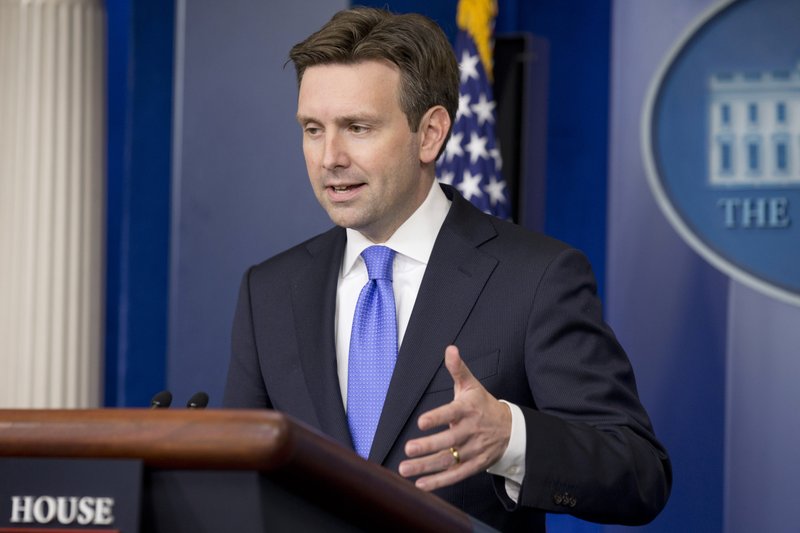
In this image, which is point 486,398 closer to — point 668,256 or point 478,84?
point 668,256

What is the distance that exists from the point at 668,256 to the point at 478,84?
53.9 inches

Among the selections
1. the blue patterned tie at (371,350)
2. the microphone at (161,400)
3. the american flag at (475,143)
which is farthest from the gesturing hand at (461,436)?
the american flag at (475,143)

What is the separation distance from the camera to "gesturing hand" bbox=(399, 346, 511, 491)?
4.97 ft

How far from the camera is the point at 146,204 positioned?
15.3ft

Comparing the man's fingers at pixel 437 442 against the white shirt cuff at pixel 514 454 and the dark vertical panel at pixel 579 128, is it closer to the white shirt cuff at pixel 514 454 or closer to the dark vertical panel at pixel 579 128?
the white shirt cuff at pixel 514 454

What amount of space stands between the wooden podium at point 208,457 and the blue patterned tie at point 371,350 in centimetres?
101

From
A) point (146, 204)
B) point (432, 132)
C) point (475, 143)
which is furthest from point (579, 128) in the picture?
point (432, 132)

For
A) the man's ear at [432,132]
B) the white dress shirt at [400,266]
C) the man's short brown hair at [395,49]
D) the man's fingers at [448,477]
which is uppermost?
the man's short brown hair at [395,49]

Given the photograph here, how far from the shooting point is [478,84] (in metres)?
4.34

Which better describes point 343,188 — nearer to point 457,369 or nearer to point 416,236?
point 416,236

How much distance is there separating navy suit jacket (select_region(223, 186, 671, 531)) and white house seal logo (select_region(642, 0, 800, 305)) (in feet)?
3.33

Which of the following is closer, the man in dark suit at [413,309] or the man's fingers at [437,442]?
the man's fingers at [437,442]

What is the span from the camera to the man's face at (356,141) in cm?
220

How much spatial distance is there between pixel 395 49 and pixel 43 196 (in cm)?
270
